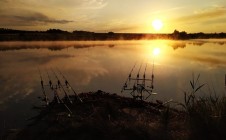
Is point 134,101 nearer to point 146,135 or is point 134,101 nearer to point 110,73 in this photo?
point 146,135

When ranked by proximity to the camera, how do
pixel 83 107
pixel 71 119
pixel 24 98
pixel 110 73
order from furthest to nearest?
pixel 110 73 < pixel 24 98 < pixel 83 107 < pixel 71 119

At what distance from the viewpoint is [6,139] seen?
26.1ft

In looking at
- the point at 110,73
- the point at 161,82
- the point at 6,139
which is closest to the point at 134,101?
the point at 6,139

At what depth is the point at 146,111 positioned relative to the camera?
29.2ft

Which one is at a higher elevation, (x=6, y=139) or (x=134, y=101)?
(x=134, y=101)

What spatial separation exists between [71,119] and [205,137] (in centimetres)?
329

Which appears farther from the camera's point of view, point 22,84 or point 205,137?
point 22,84

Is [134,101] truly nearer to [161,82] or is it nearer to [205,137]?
[205,137]

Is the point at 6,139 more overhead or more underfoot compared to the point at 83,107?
more underfoot

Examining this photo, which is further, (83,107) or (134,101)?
(134,101)

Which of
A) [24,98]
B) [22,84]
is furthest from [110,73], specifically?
[24,98]

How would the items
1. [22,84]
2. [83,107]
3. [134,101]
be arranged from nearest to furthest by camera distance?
[83,107], [134,101], [22,84]

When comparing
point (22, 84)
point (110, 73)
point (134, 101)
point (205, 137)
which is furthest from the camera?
point (110, 73)

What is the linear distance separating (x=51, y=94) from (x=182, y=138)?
295 inches
